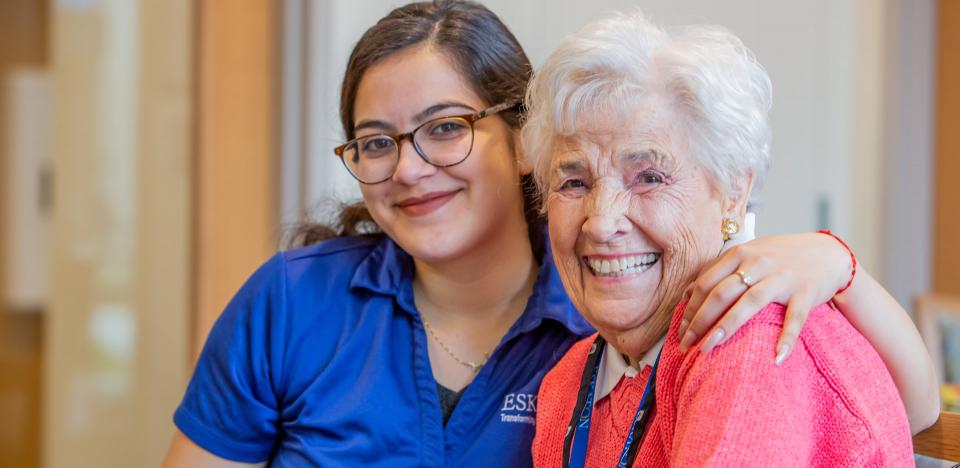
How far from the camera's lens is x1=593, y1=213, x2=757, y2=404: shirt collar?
1.21 meters

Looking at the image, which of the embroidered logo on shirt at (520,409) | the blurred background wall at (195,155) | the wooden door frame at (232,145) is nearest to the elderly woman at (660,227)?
the embroidered logo on shirt at (520,409)

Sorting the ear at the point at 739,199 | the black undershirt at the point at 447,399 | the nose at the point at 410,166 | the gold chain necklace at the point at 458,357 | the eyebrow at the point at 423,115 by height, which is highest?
the eyebrow at the point at 423,115

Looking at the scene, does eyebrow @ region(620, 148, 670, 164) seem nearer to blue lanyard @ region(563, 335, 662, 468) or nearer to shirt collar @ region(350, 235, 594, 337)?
blue lanyard @ region(563, 335, 662, 468)

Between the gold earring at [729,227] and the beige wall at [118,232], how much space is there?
2384 mm

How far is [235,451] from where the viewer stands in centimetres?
167

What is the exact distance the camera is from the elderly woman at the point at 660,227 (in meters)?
1.00

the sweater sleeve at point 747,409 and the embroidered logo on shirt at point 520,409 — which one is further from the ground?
the sweater sleeve at point 747,409

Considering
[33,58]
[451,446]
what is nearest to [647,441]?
[451,446]

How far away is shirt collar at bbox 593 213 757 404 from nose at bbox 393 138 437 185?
1.50 feet

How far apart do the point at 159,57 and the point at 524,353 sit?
7.04 ft

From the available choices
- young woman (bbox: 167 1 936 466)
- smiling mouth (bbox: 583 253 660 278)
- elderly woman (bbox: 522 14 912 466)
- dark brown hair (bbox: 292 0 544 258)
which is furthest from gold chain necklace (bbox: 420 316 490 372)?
smiling mouth (bbox: 583 253 660 278)

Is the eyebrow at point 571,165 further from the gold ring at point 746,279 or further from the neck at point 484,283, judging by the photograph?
the neck at point 484,283

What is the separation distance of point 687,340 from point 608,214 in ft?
0.66

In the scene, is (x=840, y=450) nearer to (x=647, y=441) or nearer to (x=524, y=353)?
(x=647, y=441)
